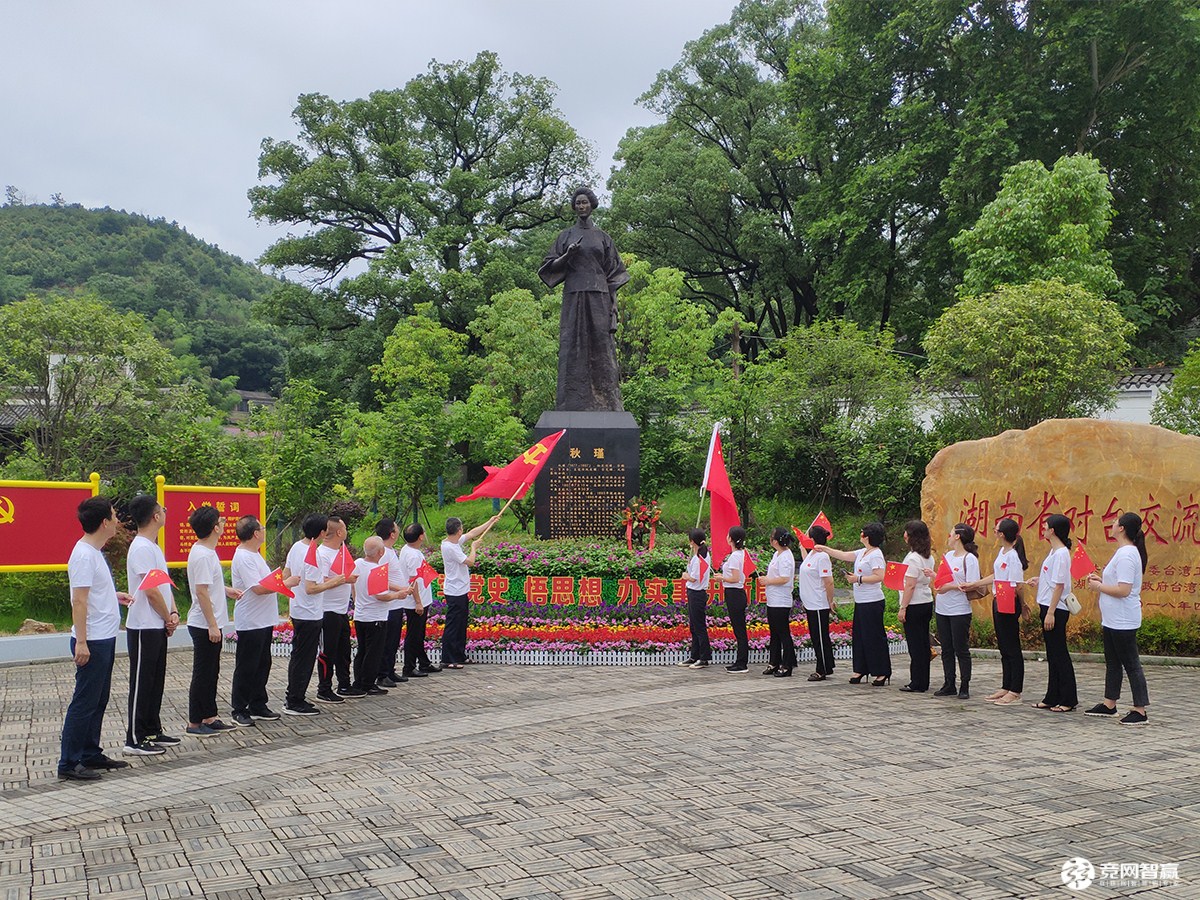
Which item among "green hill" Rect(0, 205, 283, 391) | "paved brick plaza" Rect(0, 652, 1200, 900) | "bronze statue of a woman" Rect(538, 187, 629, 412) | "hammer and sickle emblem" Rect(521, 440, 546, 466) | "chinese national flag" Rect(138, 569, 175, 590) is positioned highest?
"green hill" Rect(0, 205, 283, 391)

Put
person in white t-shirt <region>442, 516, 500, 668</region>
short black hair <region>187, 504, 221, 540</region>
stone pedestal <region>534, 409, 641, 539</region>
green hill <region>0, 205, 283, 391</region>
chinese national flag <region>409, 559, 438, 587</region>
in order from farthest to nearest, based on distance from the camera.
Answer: green hill <region>0, 205, 283, 391</region> → stone pedestal <region>534, 409, 641, 539</region> → person in white t-shirt <region>442, 516, 500, 668</region> → chinese national flag <region>409, 559, 438, 587</region> → short black hair <region>187, 504, 221, 540</region>

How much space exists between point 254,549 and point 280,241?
2450 centimetres

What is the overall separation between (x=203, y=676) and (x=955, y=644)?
5.80 metres

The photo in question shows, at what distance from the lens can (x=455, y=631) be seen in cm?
946

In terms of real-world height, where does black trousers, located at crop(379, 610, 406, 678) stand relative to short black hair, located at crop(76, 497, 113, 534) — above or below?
below

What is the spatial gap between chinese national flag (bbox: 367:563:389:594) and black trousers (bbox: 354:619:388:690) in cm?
28

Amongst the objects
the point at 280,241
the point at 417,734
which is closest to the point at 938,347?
the point at 417,734

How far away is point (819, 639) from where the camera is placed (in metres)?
8.97

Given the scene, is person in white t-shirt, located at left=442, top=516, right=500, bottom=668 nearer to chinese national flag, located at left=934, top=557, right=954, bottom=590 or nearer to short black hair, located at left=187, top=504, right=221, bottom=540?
short black hair, located at left=187, top=504, right=221, bottom=540

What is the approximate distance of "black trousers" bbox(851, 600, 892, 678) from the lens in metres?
8.51

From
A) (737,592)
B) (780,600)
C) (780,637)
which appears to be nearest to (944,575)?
(780,600)

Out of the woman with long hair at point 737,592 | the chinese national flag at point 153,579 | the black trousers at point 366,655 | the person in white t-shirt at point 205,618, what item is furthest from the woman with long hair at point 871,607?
the chinese national flag at point 153,579

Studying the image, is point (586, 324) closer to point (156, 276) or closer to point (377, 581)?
point (377, 581)

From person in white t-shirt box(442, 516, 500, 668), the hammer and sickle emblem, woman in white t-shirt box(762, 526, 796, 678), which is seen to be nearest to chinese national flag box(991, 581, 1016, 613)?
woman in white t-shirt box(762, 526, 796, 678)
